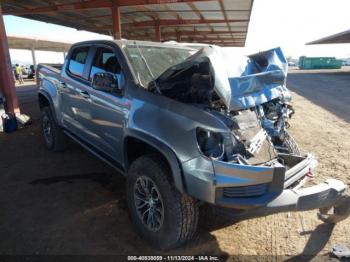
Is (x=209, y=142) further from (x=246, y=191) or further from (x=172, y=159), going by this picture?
(x=246, y=191)

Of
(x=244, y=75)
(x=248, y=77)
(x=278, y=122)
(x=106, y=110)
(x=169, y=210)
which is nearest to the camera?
(x=169, y=210)

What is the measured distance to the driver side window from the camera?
3928 mm

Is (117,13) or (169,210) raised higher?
(117,13)

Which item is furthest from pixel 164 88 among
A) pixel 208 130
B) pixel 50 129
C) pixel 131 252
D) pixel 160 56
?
pixel 50 129

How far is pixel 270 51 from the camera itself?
402 centimetres

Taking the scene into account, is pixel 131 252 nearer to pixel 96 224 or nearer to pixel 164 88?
pixel 96 224

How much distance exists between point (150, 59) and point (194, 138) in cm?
170

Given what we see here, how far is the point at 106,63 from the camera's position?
4254mm

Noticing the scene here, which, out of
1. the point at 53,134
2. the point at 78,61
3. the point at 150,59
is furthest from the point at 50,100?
the point at 150,59

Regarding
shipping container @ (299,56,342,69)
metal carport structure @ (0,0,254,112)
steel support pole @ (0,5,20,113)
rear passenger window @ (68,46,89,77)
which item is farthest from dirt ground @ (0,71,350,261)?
shipping container @ (299,56,342,69)

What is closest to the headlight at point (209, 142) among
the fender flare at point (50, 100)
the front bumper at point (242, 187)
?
the front bumper at point (242, 187)

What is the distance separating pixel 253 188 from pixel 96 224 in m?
1.92

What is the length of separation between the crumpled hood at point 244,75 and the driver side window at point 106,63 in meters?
0.79

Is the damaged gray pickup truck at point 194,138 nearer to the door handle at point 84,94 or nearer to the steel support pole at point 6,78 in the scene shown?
the door handle at point 84,94
